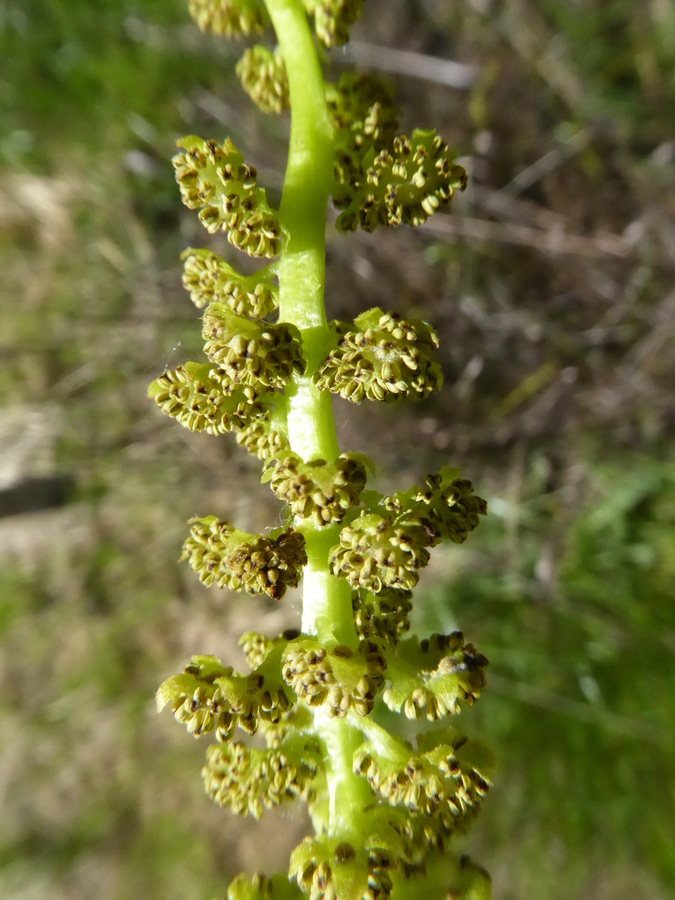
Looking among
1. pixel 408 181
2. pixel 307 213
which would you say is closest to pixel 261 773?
pixel 307 213

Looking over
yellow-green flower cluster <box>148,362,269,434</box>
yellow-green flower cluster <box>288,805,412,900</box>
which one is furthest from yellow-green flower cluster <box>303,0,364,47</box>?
yellow-green flower cluster <box>288,805,412,900</box>

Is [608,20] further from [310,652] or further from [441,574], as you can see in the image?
[310,652]

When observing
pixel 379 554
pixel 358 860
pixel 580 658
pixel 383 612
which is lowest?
pixel 358 860

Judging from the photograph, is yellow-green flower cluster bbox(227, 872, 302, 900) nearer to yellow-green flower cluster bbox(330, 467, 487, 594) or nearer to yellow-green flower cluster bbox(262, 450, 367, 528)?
yellow-green flower cluster bbox(330, 467, 487, 594)

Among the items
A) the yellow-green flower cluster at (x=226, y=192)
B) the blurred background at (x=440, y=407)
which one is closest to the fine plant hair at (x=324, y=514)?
the yellow-green flower cluster at (x=226, y=192)

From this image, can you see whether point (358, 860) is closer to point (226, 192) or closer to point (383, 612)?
point (383, 612)

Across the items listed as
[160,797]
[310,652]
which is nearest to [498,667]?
[160,797]
